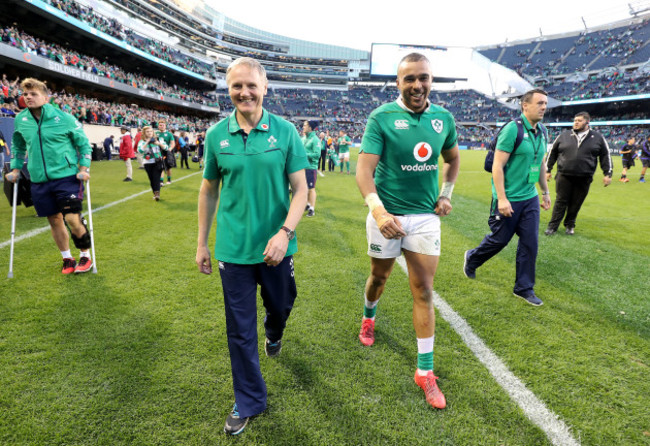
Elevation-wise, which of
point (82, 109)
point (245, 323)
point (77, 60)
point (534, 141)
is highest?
point (77, 60)

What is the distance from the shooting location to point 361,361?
2803mm

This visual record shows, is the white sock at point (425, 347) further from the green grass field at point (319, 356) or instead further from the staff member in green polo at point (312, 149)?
the staff member in green polo at point (312, 149)

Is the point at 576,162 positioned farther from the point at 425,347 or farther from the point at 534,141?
the point at 425,347

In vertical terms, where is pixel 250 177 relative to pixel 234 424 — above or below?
above

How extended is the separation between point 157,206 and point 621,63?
76168 mm

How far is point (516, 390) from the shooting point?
8.15 feet

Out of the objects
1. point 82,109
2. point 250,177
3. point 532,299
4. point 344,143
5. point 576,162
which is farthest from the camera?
point 82,109

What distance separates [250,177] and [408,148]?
1.15 m

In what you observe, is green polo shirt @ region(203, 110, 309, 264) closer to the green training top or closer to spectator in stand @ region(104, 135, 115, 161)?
the green training top

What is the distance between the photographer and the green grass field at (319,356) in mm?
2156

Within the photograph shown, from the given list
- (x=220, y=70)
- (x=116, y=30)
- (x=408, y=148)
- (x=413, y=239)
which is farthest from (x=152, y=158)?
(x=220, y=70)

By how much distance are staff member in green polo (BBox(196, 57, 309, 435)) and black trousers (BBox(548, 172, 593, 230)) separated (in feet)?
20.7

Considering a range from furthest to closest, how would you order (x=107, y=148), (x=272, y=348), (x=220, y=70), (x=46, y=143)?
1. (x=220, y=70)
2. (x=107, y=148)
3. (x=46, y=143)
4. (x=272, y=348)

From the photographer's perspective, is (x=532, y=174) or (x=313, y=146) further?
(x=313, y=146)
